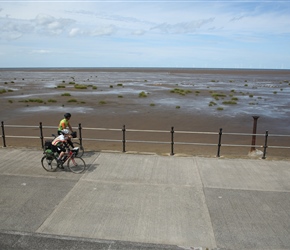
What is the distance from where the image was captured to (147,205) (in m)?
6.04

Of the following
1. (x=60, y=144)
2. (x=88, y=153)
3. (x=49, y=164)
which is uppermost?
(x=60, y=144)

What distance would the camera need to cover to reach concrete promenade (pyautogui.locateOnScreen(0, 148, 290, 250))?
491 cm

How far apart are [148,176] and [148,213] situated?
191cm

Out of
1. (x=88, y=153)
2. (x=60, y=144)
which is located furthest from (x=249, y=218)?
(x=88, y=153)

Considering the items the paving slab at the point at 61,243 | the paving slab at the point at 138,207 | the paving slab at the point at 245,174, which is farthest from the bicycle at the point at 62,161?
the paving slab at the point at 245,174

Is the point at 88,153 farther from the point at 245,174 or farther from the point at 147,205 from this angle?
the point at 245,174

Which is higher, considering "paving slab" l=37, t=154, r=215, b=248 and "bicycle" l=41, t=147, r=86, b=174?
"bicycle" l=41, t=147, r=86, b=174

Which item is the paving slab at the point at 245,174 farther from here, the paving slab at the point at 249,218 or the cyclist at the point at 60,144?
the cyclist at the point at 60,144

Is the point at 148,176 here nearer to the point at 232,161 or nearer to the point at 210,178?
the point at 210,178

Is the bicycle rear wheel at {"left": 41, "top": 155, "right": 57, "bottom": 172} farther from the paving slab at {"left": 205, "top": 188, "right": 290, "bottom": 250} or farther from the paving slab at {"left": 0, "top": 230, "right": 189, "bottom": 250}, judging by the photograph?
the paving slab at {"left": 205, "top": 188, "right": 290, "bottom": 250}

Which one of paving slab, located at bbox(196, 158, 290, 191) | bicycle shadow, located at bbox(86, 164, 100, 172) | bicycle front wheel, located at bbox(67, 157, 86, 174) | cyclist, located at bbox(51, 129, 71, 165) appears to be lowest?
paving slab, located at bbox(196, 158, 290, 191)

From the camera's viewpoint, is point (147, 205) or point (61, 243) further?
point (147, 205)

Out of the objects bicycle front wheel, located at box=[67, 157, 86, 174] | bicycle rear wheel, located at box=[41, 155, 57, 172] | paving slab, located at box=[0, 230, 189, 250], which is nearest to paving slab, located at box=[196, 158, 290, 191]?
paving slab, located at box=[0, 230, 189, 250]

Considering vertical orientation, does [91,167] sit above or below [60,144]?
below
